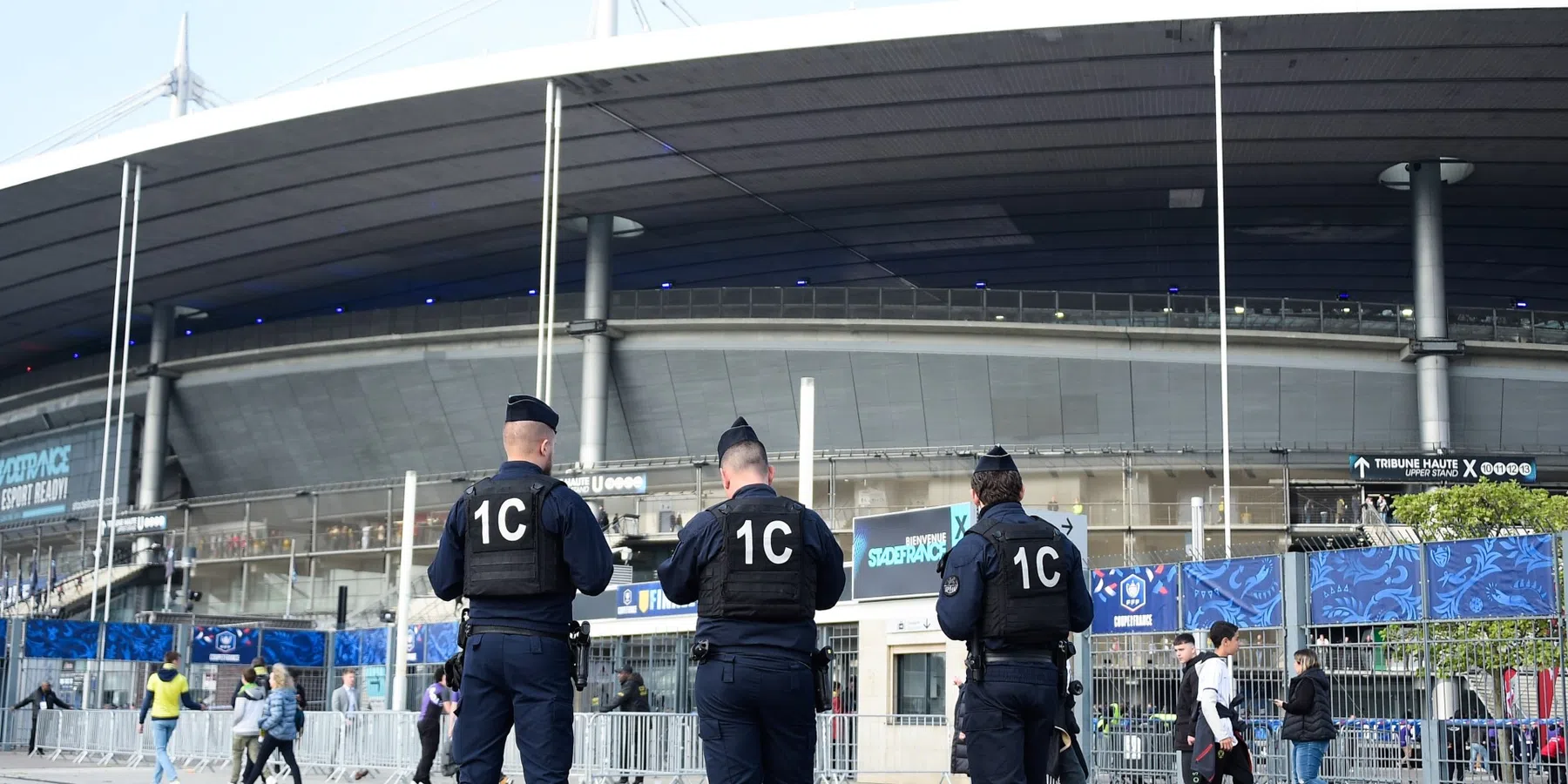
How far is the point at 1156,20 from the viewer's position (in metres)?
32.5

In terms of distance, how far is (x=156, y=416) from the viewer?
55.2m

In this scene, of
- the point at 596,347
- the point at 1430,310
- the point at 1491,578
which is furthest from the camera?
the point at 596,347

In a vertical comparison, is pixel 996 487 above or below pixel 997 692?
above

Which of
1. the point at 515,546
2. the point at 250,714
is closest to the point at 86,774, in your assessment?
the point at 250,714

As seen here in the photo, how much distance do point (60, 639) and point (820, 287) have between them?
75.9ft

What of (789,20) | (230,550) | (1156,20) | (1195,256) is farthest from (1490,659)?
(230,550)

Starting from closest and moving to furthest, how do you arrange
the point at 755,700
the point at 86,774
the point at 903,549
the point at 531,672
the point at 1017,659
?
1. the point at 755,700
2. the point at 531,672
3. the point at 1017,659
4. the point at 903,549
5. the point at 86,774

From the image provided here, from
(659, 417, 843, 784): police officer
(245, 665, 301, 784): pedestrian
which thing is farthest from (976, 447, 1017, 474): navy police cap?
(245, 665, 301, 784): pedestrian

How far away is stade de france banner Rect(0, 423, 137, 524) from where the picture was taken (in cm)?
5700

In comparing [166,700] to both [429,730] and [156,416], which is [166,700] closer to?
[429,730]

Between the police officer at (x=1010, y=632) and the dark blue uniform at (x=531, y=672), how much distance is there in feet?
5.47

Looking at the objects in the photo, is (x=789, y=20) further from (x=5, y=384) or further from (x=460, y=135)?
(x=5, y=384)

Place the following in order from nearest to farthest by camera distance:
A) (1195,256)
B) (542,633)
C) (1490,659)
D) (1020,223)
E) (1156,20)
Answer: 1. (542,633)
2. (1490,659)
3. (1156,20)
4. (1020,223)
5. (1195,256)

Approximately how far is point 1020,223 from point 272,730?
3369cm
